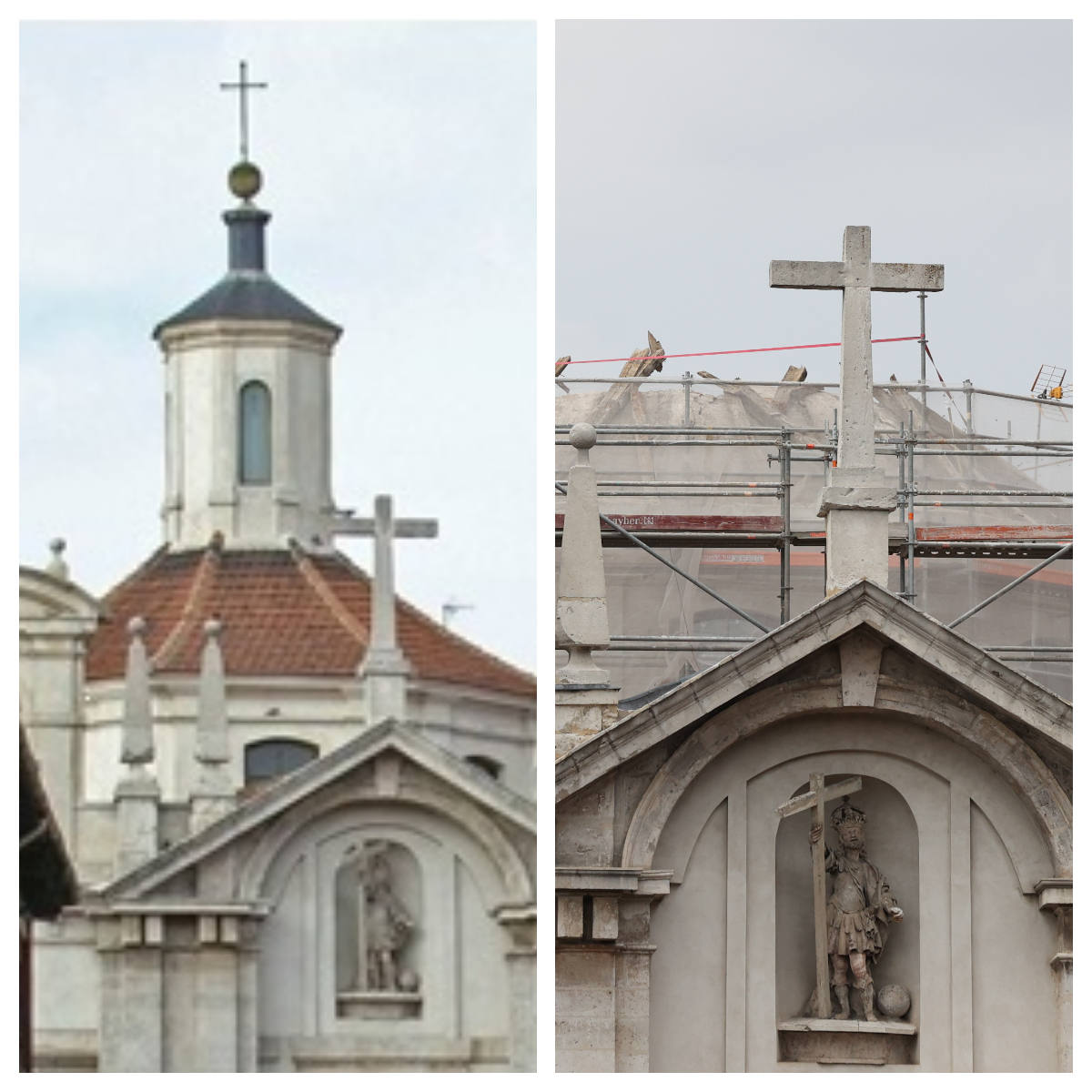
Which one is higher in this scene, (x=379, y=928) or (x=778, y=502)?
(x=778, y=502)

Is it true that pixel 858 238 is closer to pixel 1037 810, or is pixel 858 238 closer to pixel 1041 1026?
pixel 1037 810

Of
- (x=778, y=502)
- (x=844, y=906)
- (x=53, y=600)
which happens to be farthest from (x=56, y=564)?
(x=778, y=502)

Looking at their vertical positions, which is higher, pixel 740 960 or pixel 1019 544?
pixel 1019 544

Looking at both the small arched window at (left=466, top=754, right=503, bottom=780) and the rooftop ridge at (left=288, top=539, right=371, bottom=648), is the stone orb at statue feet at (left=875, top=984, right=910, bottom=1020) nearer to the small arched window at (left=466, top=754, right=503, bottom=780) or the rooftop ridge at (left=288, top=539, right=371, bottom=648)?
the small arched window at (left=466, top=754, right=503, bottom=780)

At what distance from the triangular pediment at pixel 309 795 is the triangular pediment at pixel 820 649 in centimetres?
96

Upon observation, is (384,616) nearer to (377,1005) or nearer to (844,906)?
(377,1005)

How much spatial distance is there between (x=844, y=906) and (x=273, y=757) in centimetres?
341

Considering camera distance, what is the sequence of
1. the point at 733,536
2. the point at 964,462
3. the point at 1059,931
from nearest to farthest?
the point at 1059,931
the point at 733,536
the point at 964,462

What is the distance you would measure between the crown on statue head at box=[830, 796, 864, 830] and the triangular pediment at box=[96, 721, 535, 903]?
180 cm

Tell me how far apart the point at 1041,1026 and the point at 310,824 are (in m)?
4.31

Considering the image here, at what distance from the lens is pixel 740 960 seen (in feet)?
61.0

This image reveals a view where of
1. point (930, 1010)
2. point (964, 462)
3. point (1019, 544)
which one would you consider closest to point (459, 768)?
point (930, 1010)

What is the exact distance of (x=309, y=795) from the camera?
1906 cm

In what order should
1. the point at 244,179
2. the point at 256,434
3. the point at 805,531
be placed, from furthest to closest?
1. the point at 805,531
2. the point at 256,434
3. the point at 244,179
